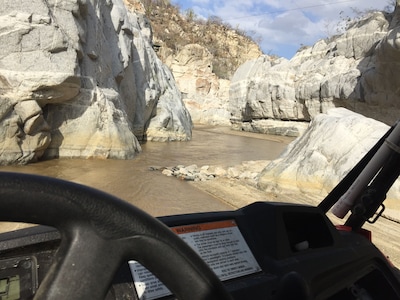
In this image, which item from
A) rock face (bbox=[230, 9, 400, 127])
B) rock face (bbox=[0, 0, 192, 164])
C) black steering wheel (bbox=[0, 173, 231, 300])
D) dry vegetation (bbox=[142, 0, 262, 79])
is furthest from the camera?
dry vegetation (bbox=[142, 0, 262, 79])

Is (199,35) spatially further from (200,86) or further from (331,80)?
(331,80)

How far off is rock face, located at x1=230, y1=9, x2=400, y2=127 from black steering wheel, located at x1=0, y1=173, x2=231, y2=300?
14.2m

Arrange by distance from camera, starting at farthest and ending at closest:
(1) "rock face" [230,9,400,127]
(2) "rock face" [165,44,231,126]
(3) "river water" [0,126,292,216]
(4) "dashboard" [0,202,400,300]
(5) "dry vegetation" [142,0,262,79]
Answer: (5) "dry vegetation" [142,0,262,79], (2) "rock face" [165,44,231,126], (1) "rock face" [230,9,400,127], (3) "river water" [0,126,292,216], (4) "dashboard" [0,202,400,300]

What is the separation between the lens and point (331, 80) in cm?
2066

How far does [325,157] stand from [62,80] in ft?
20.6

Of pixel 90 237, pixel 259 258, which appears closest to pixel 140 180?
pixel 259 258

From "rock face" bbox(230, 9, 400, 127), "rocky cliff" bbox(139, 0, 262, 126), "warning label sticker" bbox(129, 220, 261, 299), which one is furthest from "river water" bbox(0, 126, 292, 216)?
"rocky cliff" bbox(139, 0, 262, 126)

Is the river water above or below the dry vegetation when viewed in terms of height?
below

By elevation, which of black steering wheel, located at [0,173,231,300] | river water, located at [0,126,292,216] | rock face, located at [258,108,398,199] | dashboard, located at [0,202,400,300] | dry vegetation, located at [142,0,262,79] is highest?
dry vegetation, located at [142,0,262,79]

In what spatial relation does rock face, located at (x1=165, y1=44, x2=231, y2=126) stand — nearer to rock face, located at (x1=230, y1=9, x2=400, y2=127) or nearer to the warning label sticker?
rock face, located at (x1=230, y1=9, x2=400, y2=127)

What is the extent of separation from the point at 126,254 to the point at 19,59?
9015 millimetres

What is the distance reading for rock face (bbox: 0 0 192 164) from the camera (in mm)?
8164

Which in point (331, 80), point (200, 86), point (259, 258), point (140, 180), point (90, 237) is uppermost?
point (331, 80)

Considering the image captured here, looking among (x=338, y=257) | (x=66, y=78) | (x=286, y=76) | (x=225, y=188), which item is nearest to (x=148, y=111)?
(x=66, y=78)
